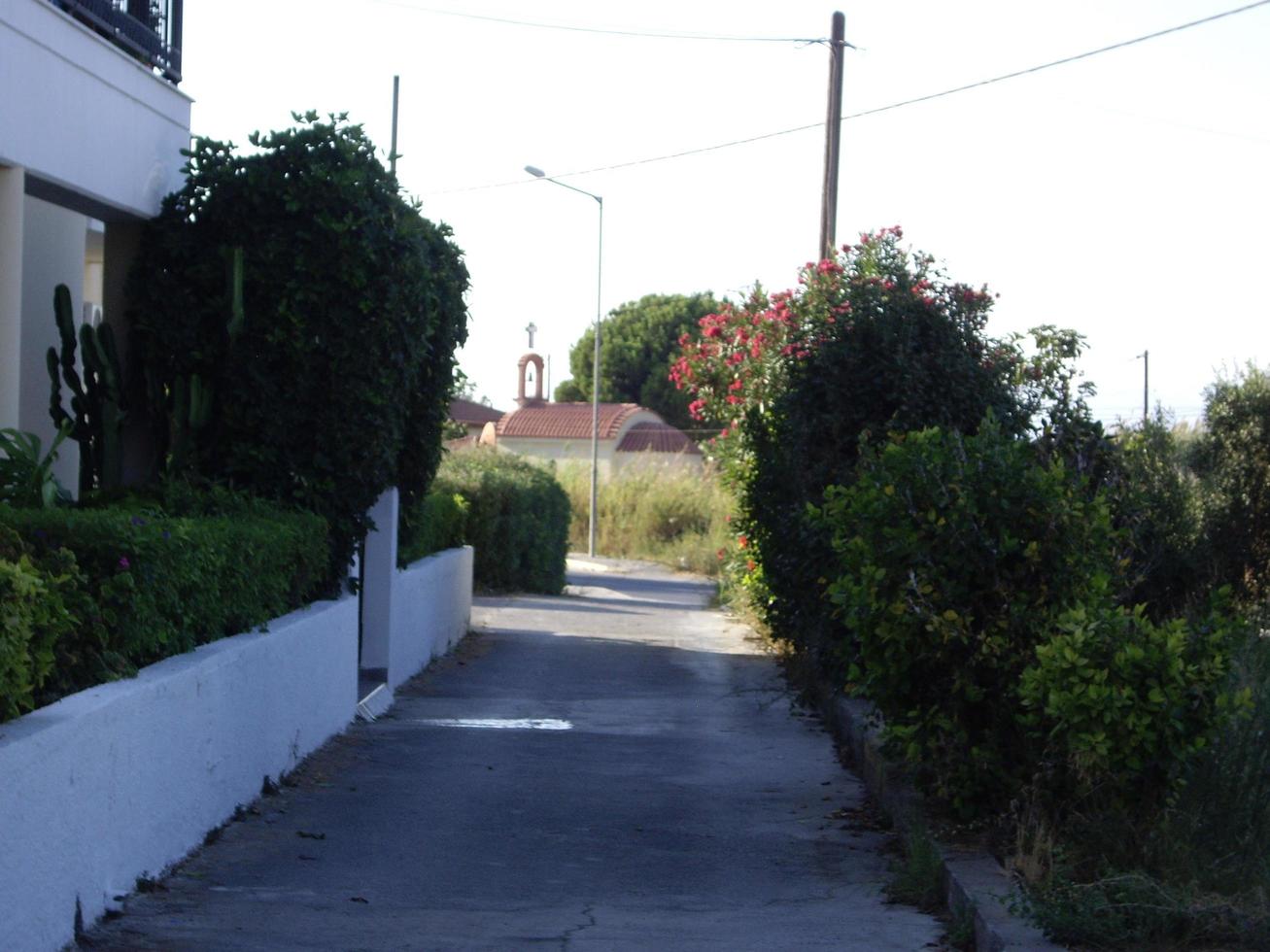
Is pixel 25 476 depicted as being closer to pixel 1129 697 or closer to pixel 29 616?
pixel 29 616

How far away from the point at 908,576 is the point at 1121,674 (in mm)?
1293

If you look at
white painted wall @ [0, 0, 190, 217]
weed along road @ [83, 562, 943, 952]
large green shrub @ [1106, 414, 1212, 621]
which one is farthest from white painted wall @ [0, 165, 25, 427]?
large green shrub @ [1106, 414, 1212, 621]

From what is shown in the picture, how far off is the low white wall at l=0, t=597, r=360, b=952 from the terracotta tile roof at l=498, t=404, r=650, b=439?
49.5m

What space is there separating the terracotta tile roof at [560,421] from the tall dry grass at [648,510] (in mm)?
14678

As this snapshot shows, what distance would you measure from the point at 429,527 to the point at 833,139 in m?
7.67

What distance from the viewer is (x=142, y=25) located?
38.5 feet

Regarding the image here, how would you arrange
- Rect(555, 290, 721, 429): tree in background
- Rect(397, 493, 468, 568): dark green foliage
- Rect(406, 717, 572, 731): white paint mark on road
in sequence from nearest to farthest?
1. Rect(406, 717, 572, 731): white paint mark on road
2. Rect(397, 493, 468, 568): dark green foliage
3. Rect(555, 290, 721, 429): tree in background

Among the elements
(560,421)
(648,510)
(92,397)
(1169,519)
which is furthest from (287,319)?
(560,421)

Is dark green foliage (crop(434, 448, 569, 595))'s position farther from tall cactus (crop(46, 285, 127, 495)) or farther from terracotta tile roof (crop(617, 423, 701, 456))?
terracotta tile roof (crop(617, 423, 701, 456))

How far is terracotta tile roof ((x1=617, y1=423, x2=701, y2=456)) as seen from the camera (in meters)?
59.7

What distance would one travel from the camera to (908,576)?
7605 mm

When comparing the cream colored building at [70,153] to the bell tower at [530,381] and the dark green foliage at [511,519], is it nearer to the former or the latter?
the dark green foliage at [511,519]

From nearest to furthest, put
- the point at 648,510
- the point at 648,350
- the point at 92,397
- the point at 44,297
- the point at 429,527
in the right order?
the point at 92,397 < the point at 44,297 < the point at 429,527 < the point at 648,510 < the point at 648,350

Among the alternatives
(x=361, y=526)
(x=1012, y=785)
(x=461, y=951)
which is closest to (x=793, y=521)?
(x=361, y=526)
